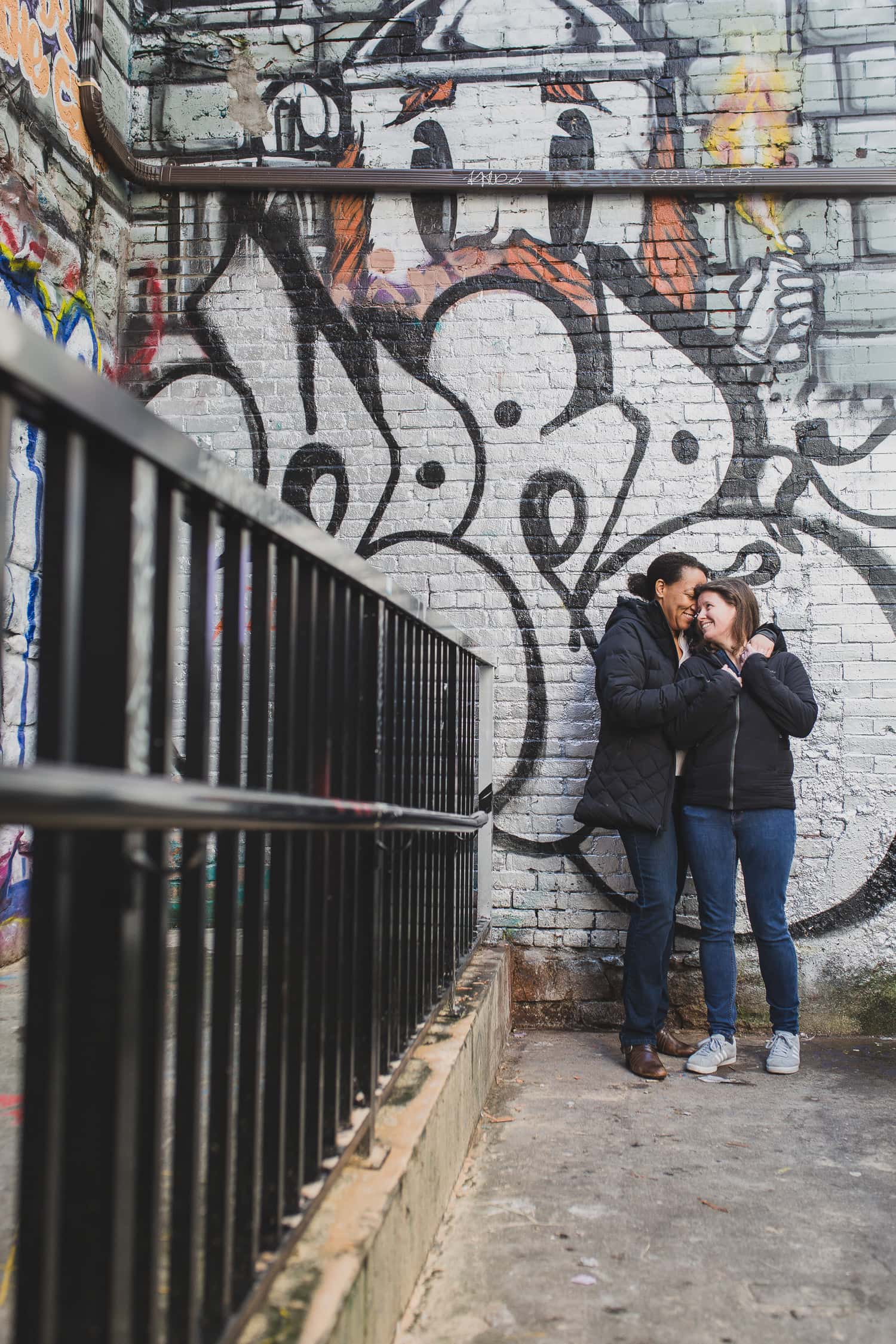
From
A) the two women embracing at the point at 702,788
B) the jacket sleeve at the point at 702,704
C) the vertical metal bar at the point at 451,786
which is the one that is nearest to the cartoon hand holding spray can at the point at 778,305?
the two women embracing at the point at 702,788

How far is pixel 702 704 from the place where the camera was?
3.66 metres

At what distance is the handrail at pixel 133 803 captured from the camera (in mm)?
712

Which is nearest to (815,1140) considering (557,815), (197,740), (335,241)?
(557,815)

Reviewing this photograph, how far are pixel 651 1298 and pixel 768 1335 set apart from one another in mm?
238

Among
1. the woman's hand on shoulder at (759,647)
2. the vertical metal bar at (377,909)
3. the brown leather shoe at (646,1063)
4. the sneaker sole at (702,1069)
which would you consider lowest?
the sneaker sole at (702,1069)

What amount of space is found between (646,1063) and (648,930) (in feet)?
1.53

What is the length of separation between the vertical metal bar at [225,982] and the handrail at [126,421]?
66mm

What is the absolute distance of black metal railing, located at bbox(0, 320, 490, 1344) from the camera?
85 centimetres

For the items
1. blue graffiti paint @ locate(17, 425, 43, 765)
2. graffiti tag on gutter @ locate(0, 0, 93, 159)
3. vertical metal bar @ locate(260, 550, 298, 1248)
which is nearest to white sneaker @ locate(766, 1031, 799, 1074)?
vertical metal bar @ locate(260, 550, 298, 1248)

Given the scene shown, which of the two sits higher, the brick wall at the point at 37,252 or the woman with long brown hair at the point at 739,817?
the brick wall at the point at 37,252

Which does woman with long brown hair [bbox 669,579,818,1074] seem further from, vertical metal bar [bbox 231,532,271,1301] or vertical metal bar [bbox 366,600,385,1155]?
vertical metal bar [bbox 231,532,271,1301]

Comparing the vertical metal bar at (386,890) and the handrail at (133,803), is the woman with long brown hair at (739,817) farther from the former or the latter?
the handrail at (133,803)

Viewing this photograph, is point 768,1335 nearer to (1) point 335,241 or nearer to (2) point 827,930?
(2) point 827,930

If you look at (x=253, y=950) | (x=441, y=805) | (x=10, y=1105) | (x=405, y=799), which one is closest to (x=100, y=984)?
(x=253, y=950)
